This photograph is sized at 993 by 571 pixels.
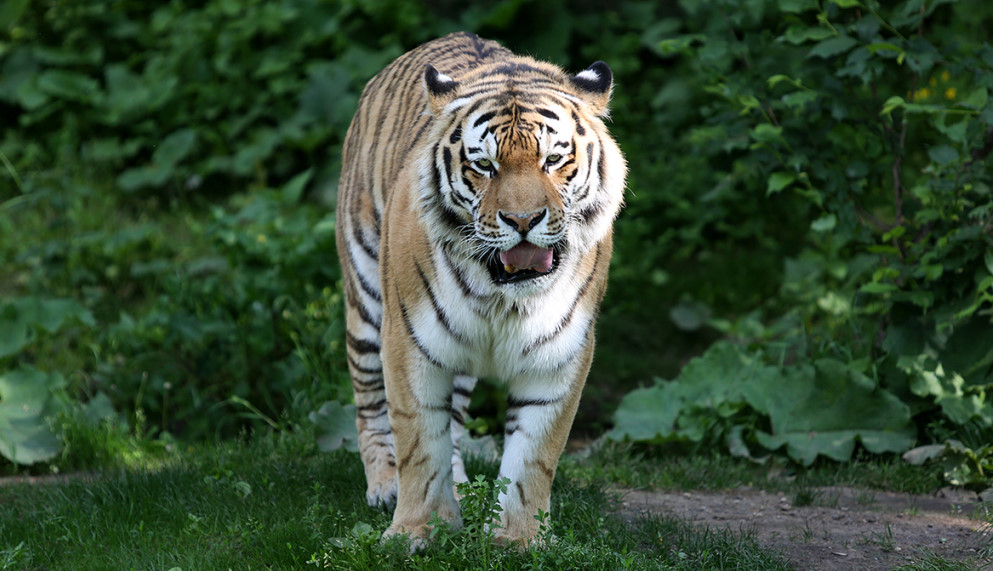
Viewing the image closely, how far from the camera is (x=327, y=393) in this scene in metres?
5.27

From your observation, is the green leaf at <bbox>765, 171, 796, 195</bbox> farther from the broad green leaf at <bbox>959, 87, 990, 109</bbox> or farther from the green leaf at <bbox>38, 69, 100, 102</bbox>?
the green leaf at <bbox>38, 69, 100, 102</bbox>

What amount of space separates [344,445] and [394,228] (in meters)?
1.43

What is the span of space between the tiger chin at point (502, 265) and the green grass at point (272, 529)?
0.68 ft

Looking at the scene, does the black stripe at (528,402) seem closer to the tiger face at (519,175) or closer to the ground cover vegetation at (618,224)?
the tiger face at (519,175)

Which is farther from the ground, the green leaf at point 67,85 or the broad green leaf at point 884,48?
the broad green leaf at point 884,48

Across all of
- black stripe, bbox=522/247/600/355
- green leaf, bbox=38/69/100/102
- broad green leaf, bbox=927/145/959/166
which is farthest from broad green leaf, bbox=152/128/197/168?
broad green leaf, bbox=927/145/959/166

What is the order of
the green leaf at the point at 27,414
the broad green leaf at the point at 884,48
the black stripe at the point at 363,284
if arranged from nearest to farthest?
the black stripe at the point at 363,284 < the broad green leaf at the point at 884,48 < the green leaf at the point at 27,414

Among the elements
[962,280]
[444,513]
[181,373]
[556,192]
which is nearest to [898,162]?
[962,280]

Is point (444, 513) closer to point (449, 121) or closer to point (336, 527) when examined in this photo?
point (336, 527)

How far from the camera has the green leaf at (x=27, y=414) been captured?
15.3 feet

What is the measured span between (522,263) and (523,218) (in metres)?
0.18

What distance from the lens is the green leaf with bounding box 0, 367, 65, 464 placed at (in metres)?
4.67

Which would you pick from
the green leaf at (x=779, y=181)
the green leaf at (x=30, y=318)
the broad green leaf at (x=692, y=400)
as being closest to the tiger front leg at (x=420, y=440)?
the broad green leaf at (x=692, y=400)

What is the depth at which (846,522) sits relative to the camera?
12.9 feet
